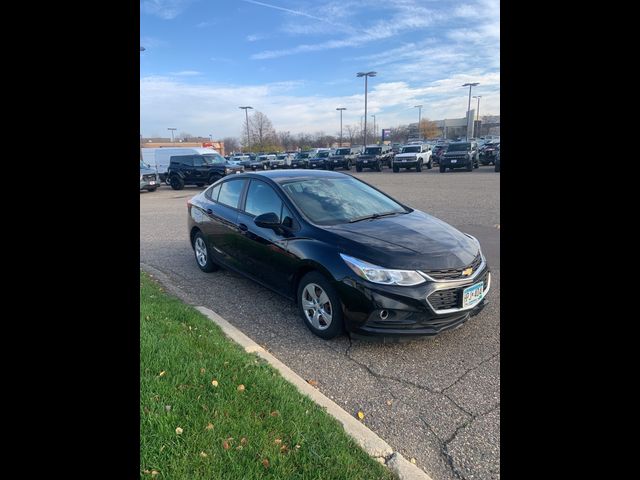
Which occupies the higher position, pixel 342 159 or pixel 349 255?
pixel 342 159

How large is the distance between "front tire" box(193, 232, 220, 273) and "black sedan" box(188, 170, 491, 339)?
666mm

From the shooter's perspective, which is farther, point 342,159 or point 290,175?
point 342,159

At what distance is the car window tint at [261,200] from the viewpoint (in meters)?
4.55

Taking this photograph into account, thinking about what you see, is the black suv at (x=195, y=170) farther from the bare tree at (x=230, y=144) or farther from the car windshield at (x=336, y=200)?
the bare tree at (x=230, y=144)

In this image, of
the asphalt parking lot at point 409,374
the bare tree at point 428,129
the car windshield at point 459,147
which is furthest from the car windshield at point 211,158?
the bare tree at point 428,129

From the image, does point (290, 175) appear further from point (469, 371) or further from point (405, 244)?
point (469, 371)

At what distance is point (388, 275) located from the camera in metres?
3.36

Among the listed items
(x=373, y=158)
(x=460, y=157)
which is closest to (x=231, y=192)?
(x=460, y=157)

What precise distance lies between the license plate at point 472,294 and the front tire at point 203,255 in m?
3.69

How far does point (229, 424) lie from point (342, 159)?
1311 inches
